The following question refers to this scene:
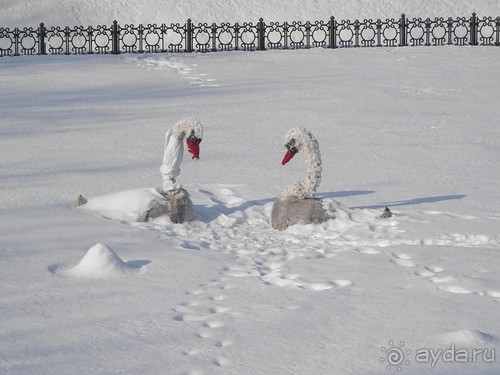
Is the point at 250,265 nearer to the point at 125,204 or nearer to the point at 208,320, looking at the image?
the point at 208,320

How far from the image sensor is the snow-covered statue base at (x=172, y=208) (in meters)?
8.20

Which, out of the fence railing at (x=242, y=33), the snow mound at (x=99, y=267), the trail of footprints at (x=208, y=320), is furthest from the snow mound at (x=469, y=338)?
the fence railing at (x=242, y=33)

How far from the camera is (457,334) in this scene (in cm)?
513

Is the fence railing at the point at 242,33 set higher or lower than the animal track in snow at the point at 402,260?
higher

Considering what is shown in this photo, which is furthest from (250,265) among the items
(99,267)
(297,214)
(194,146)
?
(194,146)

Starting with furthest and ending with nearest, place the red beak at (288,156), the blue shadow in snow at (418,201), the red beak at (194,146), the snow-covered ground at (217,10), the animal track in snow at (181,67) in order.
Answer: the snow-covered ground at (217,10) → the animal track in snow at (181,67) → the blue shadow in snow at (418,201) → the red beak at (288,156) → the red beak at (194,146)

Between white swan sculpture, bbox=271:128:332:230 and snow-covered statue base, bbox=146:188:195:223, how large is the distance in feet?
2.88

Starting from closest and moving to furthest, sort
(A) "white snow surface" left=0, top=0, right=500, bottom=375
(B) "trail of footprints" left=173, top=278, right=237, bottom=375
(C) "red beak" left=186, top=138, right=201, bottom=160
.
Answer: (B) "trail of footprints" left=173, top=278, right=237, bottom=375, (A) "white snow surface" left=0, top=0, right=500, bottom=375, (C) "red beak" left=186, top=138, right=201, bottom=160

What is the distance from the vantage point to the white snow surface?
16.4 feet

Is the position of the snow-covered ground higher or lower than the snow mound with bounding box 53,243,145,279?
higher

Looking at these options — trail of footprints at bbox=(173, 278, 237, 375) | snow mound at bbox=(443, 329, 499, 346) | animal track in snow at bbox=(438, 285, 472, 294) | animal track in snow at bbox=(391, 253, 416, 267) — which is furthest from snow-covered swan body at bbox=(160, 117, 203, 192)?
snow mound at bbox=(443, 329, 499, 346)


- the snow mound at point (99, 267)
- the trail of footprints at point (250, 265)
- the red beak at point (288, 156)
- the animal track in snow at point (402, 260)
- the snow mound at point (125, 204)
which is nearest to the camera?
the trail of footprints at point (250, 265)

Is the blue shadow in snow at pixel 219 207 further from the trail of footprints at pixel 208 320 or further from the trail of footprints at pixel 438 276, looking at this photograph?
the trail of footprints at pixel 208 320

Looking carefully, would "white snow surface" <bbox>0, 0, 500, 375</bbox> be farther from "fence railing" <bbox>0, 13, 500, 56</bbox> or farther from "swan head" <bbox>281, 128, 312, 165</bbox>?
"fence railing" <bbox>0, 13, 500, 56</bbox>
